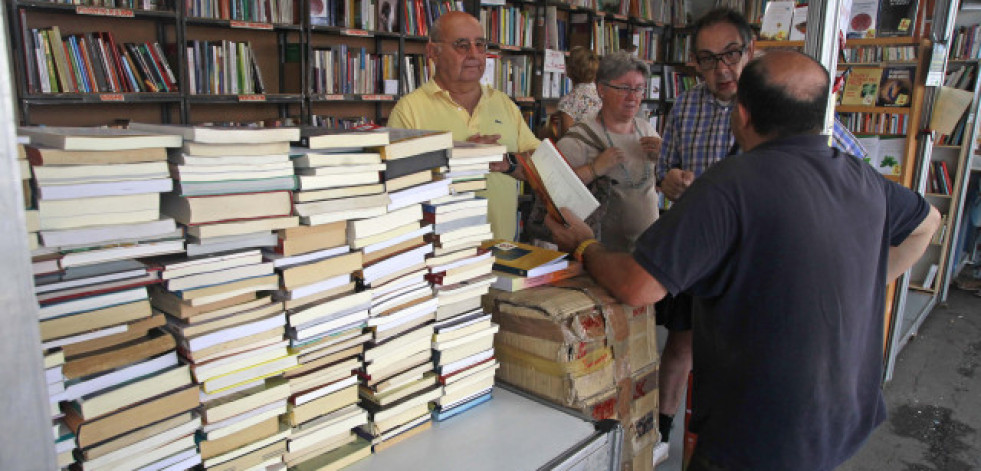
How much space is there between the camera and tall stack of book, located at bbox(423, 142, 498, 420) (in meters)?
1.31

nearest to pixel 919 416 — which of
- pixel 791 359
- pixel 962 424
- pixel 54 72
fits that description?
pixel 962 424

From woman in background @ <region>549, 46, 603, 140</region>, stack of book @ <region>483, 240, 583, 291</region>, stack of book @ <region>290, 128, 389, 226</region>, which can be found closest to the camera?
stack of book @ <region>290, 128, 389, 226</region>

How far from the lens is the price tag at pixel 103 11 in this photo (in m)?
3.26

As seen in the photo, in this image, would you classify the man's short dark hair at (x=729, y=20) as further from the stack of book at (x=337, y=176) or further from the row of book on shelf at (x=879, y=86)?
the row of book on shelf at (x=879, y=86)

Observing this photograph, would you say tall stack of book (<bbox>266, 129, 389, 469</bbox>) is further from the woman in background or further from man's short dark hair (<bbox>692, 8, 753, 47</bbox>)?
the woman in background

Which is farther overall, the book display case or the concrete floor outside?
the book display case

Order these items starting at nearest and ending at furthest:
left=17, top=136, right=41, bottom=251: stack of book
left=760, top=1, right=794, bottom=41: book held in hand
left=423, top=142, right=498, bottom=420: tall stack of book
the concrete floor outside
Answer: left=17, top=136, right=41, bottom=251: stack of book → left=423, top=142, right=498, bottom=420: tall stack of book → left=760, top=1, right=794, bottom=41: book held in hand → the concrete floor outside

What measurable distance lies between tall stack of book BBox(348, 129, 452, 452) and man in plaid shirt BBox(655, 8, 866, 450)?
A: 46.9 inches

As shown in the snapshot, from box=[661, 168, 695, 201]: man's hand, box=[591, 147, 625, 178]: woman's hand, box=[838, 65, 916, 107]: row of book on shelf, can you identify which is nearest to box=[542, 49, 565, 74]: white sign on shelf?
box=[838, 65, 916, 107]: row of book on shelf

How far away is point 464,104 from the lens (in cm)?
261

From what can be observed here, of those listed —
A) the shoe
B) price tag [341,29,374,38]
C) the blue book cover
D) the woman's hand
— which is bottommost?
the shoe

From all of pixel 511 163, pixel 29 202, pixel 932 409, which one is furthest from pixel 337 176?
pixel 932 409

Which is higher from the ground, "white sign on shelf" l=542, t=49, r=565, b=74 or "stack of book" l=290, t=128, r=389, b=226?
"white sign on shelf" l=542, t=49, r=565, b=74

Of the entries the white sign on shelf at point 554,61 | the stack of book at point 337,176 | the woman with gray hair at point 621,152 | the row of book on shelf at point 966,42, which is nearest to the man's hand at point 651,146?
the woman with gray hair at point 621,152
